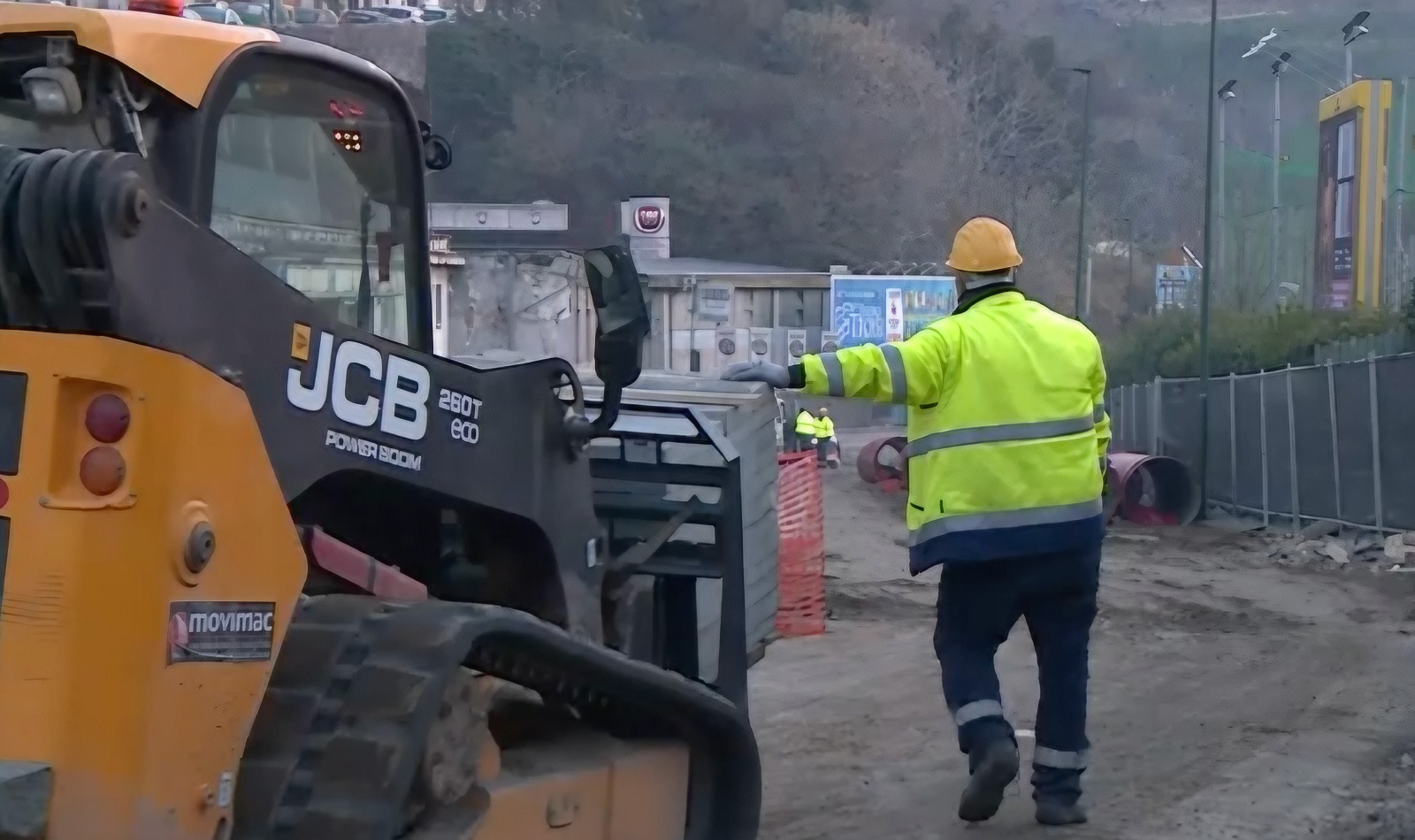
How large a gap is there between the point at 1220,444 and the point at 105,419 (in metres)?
24.5

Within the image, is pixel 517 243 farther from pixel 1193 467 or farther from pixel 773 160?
pixel 1193 467

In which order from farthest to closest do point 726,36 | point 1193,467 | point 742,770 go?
point 726,36 → point 1193,467 → point 742,770

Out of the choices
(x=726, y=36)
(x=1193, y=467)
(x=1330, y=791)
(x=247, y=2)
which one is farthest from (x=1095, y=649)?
(x=726, y=36)

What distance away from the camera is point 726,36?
83.7m

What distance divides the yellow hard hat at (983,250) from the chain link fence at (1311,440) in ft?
42.7

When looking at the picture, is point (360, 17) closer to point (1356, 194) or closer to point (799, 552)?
point (1356, 194)

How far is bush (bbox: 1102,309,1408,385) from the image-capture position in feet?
94.5

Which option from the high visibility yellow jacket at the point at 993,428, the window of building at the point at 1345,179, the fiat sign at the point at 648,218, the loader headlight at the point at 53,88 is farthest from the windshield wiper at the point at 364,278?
the fiat sign at the point at 648,218

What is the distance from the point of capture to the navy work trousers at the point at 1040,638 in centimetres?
588

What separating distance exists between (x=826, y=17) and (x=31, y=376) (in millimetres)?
83397

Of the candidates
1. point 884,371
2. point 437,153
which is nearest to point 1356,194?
point 884,371

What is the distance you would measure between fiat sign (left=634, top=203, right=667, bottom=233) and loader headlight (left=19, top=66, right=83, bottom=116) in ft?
196

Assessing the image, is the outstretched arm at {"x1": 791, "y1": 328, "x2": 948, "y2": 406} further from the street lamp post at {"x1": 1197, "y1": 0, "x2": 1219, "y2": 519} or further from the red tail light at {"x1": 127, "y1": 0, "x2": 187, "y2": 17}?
the street lamp post at {"x1": 1197, "y1": 0, "x2": 1219, "y2": 519}

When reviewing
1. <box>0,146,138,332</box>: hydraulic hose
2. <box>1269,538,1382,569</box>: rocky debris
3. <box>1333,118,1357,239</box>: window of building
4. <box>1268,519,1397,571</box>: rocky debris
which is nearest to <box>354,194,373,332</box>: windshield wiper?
<box>0,146,138,332</box>: hydraulic hose
